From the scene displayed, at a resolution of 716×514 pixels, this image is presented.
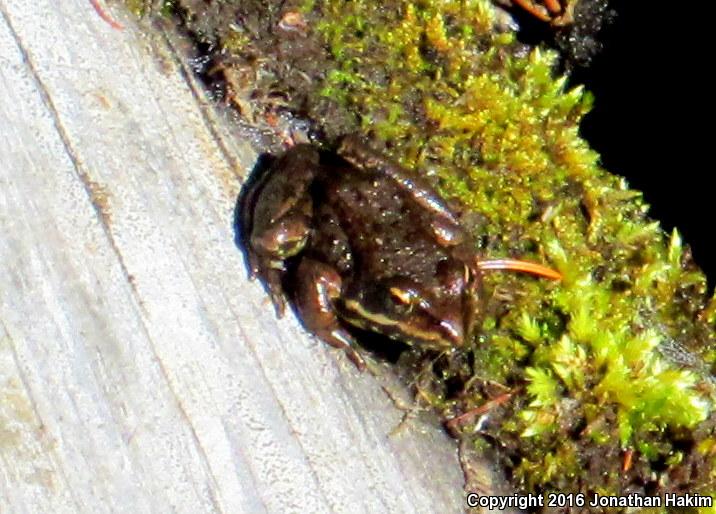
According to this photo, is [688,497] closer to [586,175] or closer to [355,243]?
[586,175]

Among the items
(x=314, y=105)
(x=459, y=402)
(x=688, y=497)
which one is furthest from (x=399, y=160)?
(x=688, y=497)

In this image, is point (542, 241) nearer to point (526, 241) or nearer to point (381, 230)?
point (526, 241)

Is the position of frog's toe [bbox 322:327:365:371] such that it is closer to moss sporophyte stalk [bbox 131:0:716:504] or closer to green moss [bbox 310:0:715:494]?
moss sporophyte stalk [bbox 131:0:716:504]

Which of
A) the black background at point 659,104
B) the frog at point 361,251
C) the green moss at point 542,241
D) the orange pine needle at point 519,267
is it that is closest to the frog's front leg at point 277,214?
the frog at point 361,251

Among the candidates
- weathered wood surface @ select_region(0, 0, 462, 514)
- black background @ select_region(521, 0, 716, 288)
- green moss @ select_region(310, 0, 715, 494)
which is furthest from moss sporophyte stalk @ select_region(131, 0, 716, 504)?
weathered wood surface @ select_region(0, 0, 462, 514)

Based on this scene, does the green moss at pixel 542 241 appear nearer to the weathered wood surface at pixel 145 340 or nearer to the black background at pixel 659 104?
the black background at pixel 659 104

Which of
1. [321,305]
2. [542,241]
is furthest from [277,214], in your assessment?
[542,241]
